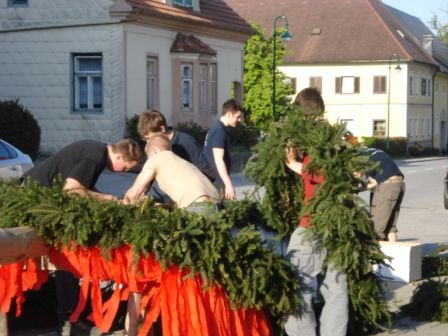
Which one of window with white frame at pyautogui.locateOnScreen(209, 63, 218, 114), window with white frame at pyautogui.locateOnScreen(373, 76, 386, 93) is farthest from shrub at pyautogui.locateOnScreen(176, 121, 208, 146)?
window with white frame at pyautogui.locateOnScreen(373, 76, 386, 93)

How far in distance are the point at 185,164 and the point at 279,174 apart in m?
0.70

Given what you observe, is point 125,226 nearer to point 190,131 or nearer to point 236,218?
point 236,218

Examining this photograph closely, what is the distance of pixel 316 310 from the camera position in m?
7.44

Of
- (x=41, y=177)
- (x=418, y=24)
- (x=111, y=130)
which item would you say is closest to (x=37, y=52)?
(x=111, y=130)

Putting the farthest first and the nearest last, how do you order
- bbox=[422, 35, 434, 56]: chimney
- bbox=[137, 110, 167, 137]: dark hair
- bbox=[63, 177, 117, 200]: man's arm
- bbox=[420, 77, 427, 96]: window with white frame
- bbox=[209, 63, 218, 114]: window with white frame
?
bbox=[422, 35, 434, 56]: chimney → bbox=[420, 77, 427, 96]: window with white frame → bbox=[209, 63, 218, 114]: window with white frame → bbox=[137, 110, 167, 137]: dark hair → bbox=[63, 177, 117, 200]: man's arm

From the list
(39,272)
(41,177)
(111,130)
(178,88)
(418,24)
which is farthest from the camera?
(418,24)

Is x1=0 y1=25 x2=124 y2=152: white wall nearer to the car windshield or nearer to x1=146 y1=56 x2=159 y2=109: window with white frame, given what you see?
x1=146 y1=56 x2=159 y2=109: window with white frame

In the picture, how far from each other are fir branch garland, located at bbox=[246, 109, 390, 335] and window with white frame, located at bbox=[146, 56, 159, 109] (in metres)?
25.1

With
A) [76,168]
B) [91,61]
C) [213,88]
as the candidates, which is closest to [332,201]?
[76,168]

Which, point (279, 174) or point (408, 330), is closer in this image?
point (279, 174)

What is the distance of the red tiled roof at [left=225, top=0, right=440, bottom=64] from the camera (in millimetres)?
66125

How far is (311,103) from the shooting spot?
7625 mm

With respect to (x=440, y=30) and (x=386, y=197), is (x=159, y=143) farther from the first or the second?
(x=440, y=30)

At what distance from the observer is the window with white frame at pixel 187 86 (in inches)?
1355
